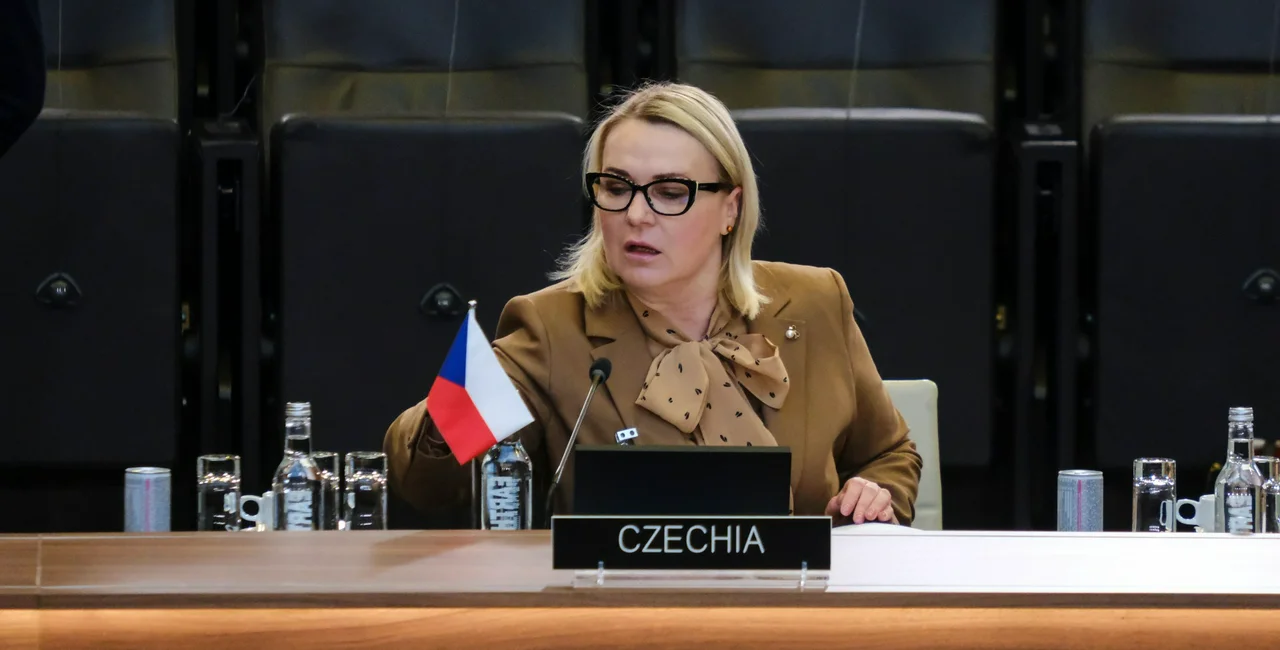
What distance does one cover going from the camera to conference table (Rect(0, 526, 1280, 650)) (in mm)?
1348

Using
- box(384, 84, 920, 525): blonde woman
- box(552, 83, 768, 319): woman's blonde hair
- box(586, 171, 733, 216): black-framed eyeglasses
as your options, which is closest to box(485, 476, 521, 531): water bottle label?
box(384, 84, 920, 525): blonde woman

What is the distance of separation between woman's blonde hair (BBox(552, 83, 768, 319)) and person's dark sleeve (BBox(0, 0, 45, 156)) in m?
0.81

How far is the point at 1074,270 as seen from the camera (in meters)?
3.20

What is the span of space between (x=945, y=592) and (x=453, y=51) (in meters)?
2.15

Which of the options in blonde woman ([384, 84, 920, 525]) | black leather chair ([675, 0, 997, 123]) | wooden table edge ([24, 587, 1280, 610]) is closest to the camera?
wooden table edge ([24, 587, 1280, 610])

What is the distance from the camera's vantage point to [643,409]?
2230mm

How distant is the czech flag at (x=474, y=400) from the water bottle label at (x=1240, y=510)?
92 centimetres

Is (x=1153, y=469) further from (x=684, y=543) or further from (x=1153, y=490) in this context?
(x=684, y=543)

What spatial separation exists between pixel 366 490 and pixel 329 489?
0.05 metres

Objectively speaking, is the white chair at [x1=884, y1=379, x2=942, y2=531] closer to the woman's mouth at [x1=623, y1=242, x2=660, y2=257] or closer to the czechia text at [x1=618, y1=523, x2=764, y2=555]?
the woman's mouth at [x1=623, y1=242, x2=660, y2=257]

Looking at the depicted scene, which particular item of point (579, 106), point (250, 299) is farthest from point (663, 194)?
point (250, 299)

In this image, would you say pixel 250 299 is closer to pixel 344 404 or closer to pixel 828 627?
pixel 344 404

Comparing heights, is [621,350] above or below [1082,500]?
above

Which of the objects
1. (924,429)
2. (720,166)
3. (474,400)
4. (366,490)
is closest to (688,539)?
(474,400)
